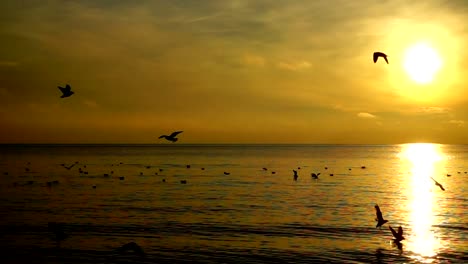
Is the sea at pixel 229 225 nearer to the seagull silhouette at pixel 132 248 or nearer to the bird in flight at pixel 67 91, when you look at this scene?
the seagull silhouette at pixel 132 248

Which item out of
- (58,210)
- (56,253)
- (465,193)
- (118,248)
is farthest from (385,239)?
(465,193)

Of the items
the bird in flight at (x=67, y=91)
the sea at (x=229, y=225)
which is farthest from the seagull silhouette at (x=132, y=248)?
the bird in flight at (x=67, y=91)

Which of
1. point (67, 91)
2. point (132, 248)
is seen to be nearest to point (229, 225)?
point (132, 248)

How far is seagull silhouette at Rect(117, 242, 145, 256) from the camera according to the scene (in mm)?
24520

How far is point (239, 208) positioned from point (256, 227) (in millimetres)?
8805

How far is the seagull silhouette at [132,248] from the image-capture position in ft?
80.4

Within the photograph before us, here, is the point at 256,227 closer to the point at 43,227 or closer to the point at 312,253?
the point at 312,253

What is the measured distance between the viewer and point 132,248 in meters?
25.7

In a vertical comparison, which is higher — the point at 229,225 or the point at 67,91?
the point at 67,91

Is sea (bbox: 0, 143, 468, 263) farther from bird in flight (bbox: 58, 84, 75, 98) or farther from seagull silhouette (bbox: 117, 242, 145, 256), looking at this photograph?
bird in flight (bbox: 58, 84, 75, 98)

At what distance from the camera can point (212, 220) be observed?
3553 centimetres

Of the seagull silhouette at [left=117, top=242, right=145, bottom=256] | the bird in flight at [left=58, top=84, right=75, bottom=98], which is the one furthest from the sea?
the bird in flight at [left=58, top=84, right=75, bottom=98]

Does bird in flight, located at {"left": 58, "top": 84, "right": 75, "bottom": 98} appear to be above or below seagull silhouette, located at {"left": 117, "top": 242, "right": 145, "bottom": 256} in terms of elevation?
above

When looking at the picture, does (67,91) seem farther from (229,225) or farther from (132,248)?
(229,225)
